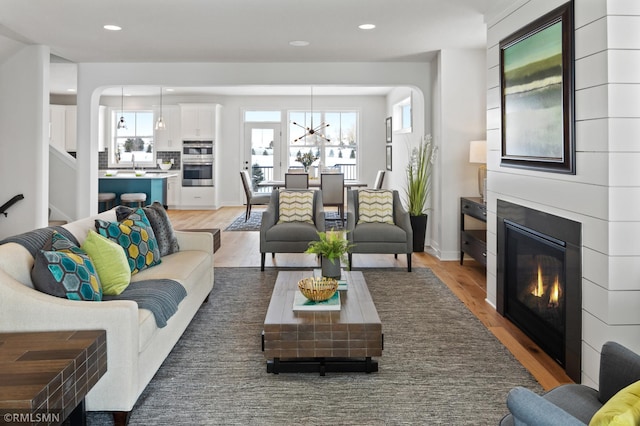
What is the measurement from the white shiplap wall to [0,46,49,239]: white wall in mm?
5515

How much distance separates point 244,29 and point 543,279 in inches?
140

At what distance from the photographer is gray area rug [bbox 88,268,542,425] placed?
234 cm

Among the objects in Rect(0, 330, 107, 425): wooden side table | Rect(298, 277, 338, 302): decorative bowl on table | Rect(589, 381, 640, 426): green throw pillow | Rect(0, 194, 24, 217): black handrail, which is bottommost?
Rect(0, 330, 107, 425): wooden side table

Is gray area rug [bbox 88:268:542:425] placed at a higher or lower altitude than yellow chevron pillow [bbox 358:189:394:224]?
lower

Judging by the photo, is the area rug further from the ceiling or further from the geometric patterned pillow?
the geometric patterned pillow

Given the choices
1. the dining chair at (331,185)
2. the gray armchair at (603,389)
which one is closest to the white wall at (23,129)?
the dining chair at (331,185)

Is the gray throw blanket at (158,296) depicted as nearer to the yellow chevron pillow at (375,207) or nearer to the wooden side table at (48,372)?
the wooden side table at (48,372)

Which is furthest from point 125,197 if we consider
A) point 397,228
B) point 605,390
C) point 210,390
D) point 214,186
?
point 605,390

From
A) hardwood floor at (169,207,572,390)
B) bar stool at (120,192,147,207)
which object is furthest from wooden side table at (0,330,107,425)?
bar stool at (120,192,147,207)

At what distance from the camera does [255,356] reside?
3078 millimetres

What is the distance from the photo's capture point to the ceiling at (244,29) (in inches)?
165

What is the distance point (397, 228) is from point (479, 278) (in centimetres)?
100

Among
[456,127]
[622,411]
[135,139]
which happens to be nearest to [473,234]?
[456,127]

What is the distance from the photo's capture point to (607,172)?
2443 mm
